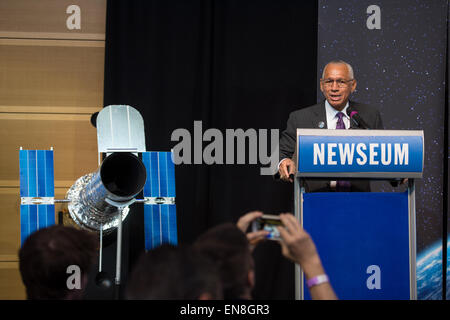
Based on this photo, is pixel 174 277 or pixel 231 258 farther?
pixel 231 258

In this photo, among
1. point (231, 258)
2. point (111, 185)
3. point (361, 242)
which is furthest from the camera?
point (111, 185)

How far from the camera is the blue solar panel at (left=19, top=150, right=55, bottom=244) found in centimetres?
293

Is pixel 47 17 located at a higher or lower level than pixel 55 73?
higher

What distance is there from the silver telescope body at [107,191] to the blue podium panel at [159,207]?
0.15m

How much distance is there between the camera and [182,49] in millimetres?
3867

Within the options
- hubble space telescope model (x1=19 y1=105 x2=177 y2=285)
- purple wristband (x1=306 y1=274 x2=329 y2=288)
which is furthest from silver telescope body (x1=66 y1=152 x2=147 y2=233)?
purple wristband (x1=306 y1=274 x2=329 y2=288)

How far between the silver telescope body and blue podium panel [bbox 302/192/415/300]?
2.84ft

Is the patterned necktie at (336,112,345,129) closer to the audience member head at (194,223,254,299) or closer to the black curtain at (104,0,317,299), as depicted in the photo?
the black curtain at (104,0,317,299)

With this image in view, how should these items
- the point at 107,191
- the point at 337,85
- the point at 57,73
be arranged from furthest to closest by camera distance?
the point at 57,73, the point at 337,85, the point at 107,191

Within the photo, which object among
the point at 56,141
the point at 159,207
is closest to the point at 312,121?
the point at 159,207

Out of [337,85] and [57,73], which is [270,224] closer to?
[337,85]

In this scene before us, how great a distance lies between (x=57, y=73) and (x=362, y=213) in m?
2.59

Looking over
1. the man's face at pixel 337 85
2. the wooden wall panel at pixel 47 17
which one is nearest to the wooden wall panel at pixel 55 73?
the wooden wall panel at pixel 47 17

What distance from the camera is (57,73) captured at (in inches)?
157
